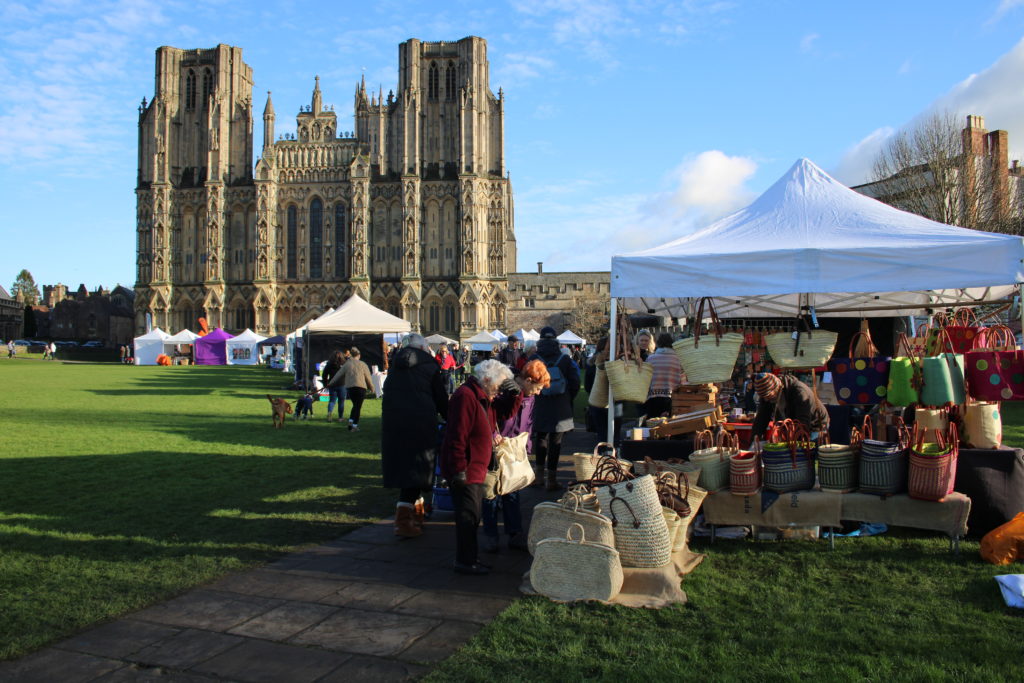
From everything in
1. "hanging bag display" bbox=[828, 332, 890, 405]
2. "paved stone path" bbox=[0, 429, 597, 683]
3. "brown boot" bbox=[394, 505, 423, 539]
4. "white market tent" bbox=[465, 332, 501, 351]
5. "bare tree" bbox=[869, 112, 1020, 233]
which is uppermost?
"bare tree" bbox=[869, 112, 1020, 233]

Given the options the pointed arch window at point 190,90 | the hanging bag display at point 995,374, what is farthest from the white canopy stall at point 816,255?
the pointed arch window at point 190,90

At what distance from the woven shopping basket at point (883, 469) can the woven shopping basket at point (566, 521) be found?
83.7 inches

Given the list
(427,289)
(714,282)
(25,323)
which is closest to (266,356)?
(427,289)

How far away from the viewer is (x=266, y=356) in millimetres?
48469

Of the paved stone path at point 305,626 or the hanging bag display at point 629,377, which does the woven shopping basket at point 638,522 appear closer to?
the paved stone path at point 305,626

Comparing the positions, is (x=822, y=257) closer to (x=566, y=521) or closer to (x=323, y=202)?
(x=566, y=521)

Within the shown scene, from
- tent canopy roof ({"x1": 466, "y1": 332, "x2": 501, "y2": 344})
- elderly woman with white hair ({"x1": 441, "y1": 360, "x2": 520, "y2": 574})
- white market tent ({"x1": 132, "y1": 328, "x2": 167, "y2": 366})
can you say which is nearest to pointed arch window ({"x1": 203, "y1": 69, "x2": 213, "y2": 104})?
white market tent ({"x1": 132, "y1": 328, "x2": 167, "y2": 366})

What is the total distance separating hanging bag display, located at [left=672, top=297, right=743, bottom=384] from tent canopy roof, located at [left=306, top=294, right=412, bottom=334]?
49.9 ft

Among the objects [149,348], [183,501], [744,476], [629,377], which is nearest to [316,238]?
[149,348]

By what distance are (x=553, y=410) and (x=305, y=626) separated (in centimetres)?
402

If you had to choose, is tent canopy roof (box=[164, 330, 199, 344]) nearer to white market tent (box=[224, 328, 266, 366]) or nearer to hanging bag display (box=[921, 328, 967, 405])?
white market tent (box=[224, 328, 266, 366])

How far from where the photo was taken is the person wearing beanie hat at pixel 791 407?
19.1ft

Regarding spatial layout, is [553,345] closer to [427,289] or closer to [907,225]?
[907,225]

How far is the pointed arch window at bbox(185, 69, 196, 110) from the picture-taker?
192 feet
